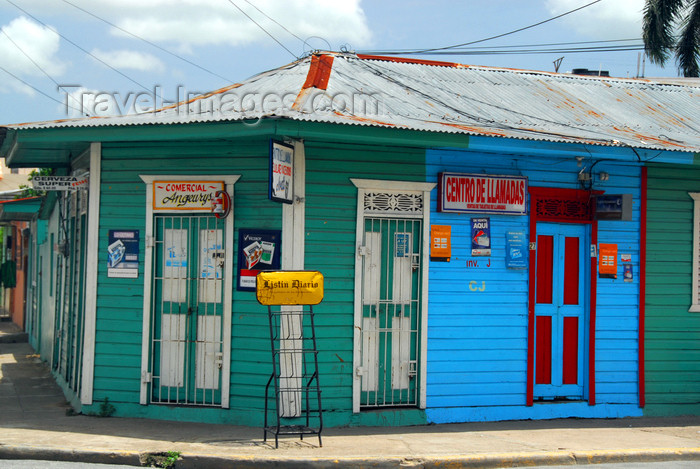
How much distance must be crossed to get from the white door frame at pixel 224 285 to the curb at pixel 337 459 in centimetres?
159

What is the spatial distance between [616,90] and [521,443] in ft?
23.0

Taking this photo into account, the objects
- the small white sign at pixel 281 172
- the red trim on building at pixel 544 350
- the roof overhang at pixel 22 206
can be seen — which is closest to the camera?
the small white sign at pixel 281 172

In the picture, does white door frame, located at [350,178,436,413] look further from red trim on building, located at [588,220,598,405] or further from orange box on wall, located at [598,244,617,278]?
orange box on wall, located at [598,244,617,278]

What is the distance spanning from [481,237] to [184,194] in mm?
3573

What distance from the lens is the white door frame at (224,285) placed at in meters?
8.35

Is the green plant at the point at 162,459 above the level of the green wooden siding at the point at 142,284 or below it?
below

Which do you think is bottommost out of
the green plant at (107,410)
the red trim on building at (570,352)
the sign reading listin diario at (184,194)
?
the green plant at (107,410)

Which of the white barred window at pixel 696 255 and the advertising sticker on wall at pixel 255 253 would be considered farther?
the white barred window at pixel 696 255

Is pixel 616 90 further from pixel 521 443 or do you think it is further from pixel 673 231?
pixel 521 443

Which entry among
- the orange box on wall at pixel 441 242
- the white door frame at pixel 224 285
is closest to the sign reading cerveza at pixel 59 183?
the white door frame at pixel 224 285

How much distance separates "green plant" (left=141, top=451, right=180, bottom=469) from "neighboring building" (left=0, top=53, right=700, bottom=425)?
4.87 feet

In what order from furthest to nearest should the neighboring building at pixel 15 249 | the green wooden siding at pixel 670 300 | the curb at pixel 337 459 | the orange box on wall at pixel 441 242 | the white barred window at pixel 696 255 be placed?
the neighboring building at pixel 15 249 < the white barred window at pixel 696 255 < the green wooden siding at pixel 670 300 < the orange box on wall at pixel 441 242 < the curb at pixel 337 459

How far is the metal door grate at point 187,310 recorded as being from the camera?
852 centimetres

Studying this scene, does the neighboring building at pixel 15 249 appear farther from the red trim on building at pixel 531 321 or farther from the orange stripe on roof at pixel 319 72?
the red trim on building at pixel 531 321
